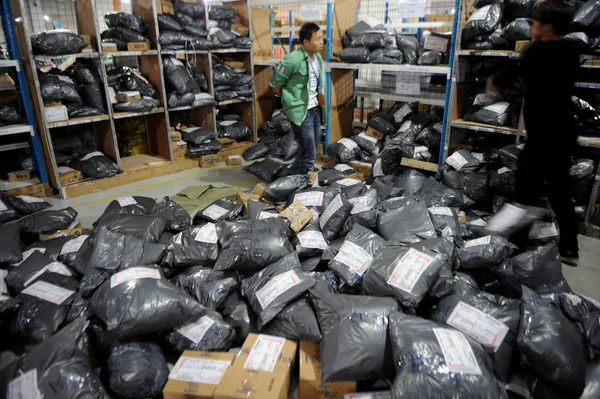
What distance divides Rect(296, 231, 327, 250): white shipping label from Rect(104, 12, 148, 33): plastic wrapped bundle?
11.7 feet

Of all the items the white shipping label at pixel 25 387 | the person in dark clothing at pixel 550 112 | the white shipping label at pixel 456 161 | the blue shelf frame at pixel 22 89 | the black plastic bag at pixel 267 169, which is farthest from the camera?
the black plastic bag at pixel 267 169

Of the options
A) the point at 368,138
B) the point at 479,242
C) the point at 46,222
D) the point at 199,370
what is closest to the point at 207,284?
the point at 199,370

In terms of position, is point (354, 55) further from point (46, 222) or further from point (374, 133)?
point (46, 222)

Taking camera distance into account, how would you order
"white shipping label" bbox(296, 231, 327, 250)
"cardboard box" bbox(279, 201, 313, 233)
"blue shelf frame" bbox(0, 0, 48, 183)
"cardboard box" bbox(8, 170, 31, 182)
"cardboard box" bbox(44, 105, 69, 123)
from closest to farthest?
"white shipping label" bbox(296, 231, 327, 250) < "cardboard box" bbox(279, 201, 313, 233) < "blue shelf frame" bbox(0, 0, 48, 183) < "cardboard box" bbox(44, 105, 69, 123) < "cardboard box" bbox(8, 170, 31, 182)

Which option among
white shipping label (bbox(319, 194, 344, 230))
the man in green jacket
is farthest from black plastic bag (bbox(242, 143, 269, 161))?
white shipping label (bbox(319, 194, 344, 230))

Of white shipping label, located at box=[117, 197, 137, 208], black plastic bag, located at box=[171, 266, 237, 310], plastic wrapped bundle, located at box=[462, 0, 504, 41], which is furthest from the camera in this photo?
plastic wrapped bundle, located at box=[462, 0, 504, 41]

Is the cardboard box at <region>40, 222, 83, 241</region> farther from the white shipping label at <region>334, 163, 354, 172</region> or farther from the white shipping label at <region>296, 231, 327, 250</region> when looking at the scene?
the white shipping label at <region>334, 163, 354, 172</region>

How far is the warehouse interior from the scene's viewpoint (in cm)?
177

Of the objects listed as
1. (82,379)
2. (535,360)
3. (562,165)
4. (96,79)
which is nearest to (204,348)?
(82,379)

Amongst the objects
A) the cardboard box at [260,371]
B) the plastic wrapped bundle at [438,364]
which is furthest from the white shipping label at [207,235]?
the plastic wrapped bundle at [438,364]

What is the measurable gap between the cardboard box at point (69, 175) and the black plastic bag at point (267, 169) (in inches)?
73.9

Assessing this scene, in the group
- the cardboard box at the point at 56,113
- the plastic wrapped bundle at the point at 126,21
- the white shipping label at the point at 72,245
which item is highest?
the plastic wrapped bundle at the point at 126,21

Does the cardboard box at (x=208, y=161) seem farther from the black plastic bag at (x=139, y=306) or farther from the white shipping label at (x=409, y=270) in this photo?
the white shipping label at (x=409, y=270)

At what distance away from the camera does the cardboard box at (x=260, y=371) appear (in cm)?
→ 172
